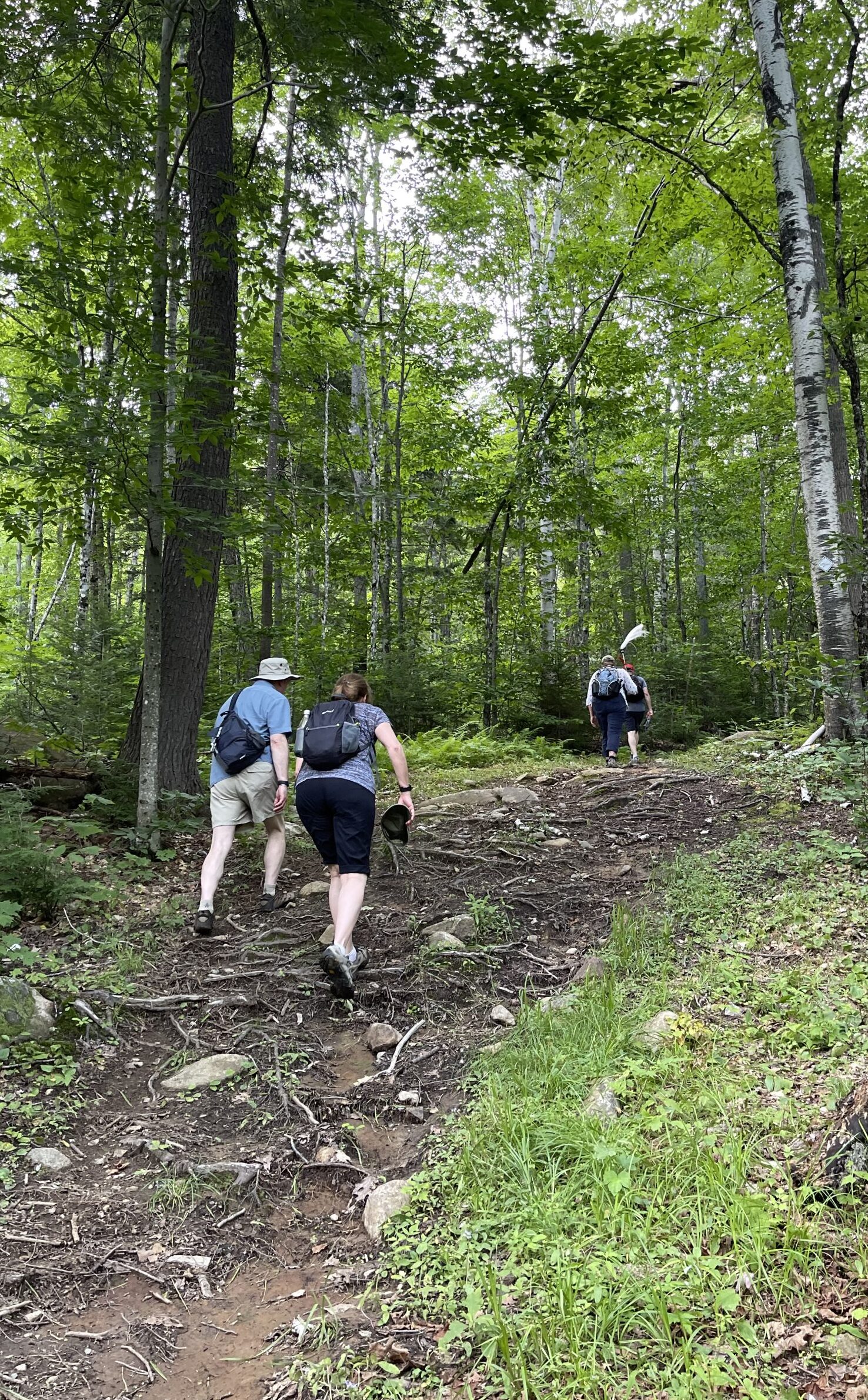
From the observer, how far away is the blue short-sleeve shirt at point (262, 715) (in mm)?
6102

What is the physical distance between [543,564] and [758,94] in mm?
8454

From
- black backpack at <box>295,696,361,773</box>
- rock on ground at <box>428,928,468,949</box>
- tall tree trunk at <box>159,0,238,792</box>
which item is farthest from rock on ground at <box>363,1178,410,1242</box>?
tall tree trunk at <box>159,0,238,792</box>

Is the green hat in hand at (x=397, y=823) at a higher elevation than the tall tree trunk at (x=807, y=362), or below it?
below

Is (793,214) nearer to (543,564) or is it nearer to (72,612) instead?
Answer: (543,564)

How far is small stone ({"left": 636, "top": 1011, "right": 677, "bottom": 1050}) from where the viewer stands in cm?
361

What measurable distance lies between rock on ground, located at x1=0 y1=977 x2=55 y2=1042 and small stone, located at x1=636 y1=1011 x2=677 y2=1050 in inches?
120

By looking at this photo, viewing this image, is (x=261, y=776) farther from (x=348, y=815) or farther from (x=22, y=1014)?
(x=22, y=1014)

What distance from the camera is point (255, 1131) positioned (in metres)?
3.55

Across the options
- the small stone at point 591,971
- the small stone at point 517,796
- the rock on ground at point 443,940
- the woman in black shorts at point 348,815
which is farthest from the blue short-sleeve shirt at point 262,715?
the small stone at point 517,796

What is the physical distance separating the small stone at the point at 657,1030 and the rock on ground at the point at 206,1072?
1.98 m

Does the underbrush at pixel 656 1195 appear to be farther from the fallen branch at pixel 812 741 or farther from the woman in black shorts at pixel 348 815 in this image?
the fallen branch at pixel 812 741

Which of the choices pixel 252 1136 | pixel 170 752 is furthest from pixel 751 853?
pixel 170 752

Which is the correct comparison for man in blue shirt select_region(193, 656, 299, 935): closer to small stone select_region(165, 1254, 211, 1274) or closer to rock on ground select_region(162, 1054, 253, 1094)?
rock on ground select_region(162, 1054, 253, 1094)

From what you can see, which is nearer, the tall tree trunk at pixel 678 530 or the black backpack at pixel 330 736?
the black backpack at pixel 330 736
